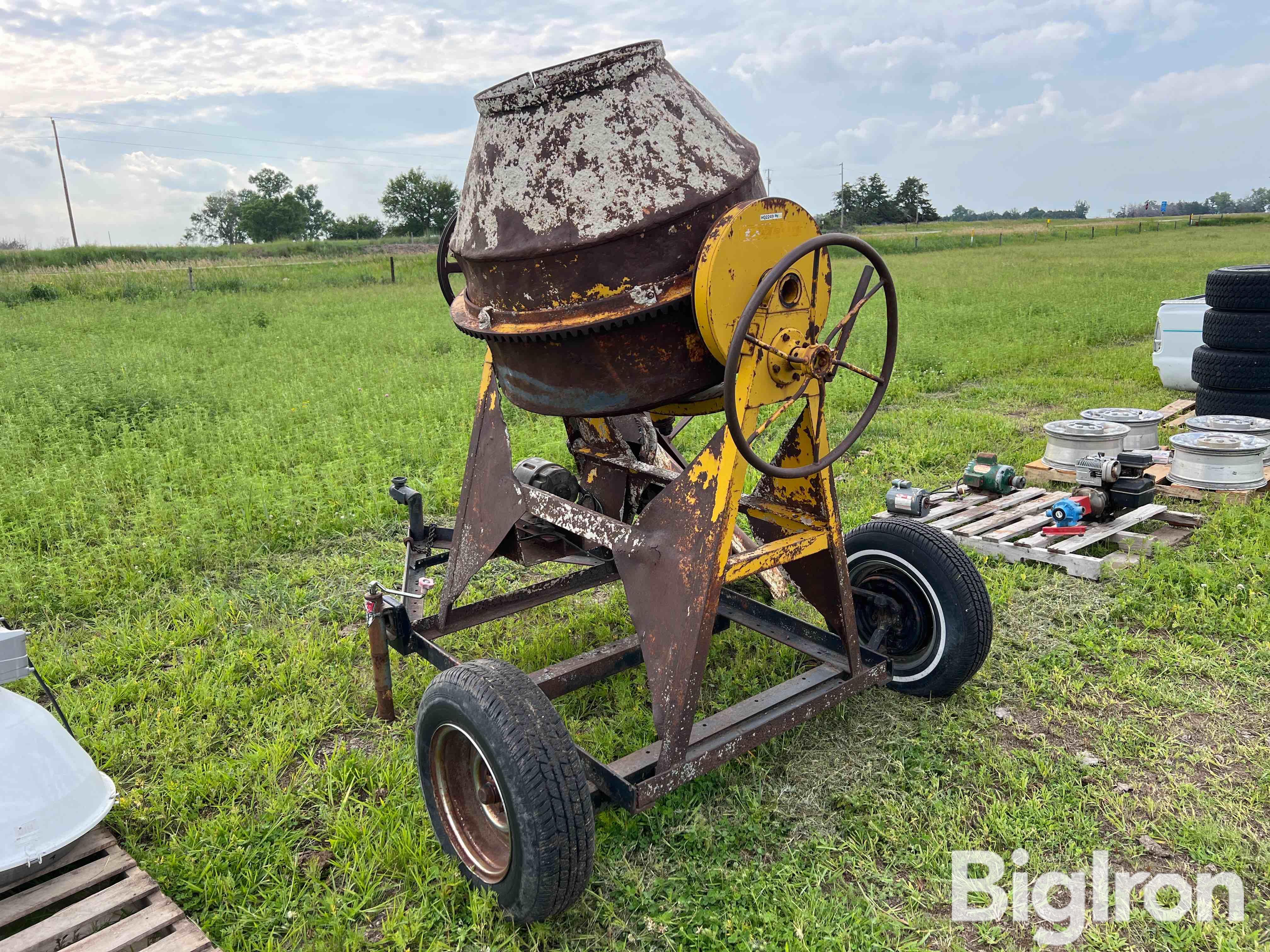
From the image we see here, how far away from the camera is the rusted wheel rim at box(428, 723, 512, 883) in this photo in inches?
101

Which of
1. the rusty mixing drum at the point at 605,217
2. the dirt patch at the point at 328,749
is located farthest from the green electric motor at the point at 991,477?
the dirt patch at the point at 328,749

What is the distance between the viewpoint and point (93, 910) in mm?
2369

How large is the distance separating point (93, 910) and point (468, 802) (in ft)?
3.48

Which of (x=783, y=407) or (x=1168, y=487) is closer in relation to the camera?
(x=783, y=407)

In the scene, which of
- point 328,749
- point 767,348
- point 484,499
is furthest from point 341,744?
point 767,348

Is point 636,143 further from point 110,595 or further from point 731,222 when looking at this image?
point 110,595

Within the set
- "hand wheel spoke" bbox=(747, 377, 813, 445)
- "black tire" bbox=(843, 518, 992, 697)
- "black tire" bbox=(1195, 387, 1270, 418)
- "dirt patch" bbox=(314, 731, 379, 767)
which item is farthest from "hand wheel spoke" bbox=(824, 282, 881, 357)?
"black tire" bbox=(1195, 387, 1270, 418)

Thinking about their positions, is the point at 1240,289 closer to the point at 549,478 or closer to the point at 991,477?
the point at 991,477

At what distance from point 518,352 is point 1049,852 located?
92.2 inches

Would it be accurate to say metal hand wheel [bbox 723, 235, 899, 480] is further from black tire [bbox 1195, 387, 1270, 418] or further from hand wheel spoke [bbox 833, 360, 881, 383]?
black tire [bbox 1195, 387, 1270, 418]

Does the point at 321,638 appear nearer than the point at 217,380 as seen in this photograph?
Yes

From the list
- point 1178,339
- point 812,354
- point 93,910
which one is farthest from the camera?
point 1178,339

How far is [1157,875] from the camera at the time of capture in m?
2.49

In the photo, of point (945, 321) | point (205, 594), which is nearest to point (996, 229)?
point (945, 321)
